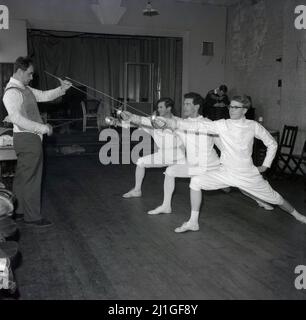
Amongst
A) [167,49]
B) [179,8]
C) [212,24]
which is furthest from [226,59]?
[167,49]

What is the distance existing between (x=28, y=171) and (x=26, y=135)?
33 centimetres

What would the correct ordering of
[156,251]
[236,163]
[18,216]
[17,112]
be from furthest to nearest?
[18,216], [236,163], [17,112], [156,251]

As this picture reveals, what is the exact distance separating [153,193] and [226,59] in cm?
476

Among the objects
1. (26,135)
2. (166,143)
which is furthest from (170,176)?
(26,135)

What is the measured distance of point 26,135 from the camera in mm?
3646

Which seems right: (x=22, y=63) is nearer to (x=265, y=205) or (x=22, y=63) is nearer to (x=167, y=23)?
(x=265, y=205)

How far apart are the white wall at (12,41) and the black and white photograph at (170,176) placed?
0.02m

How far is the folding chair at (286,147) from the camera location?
631 centimetres

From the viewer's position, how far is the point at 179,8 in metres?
8.45

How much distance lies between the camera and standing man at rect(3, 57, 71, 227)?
3.53 metres

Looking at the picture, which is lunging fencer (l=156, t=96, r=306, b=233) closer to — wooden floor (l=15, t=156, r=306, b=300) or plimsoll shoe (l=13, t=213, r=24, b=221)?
wooden floor (l=15, t=156, r=306, b=300)

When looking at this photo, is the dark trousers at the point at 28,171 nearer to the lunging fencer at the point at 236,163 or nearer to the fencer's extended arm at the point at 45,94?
the fencer's extended arm at the point at 45,94
